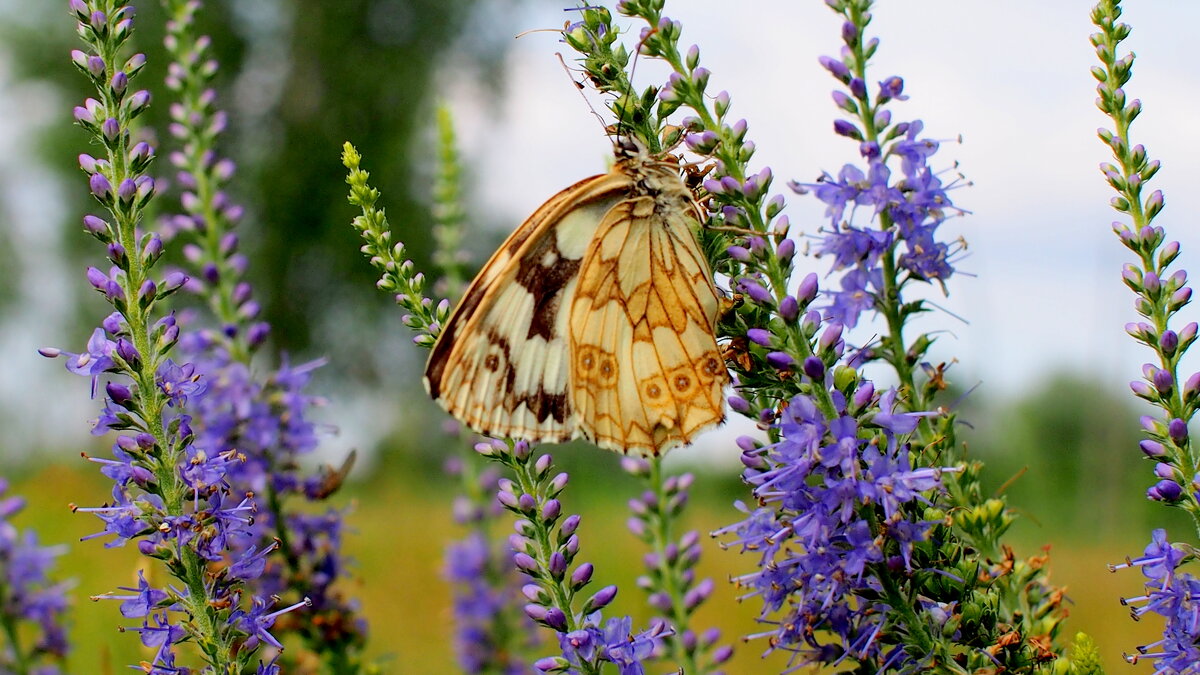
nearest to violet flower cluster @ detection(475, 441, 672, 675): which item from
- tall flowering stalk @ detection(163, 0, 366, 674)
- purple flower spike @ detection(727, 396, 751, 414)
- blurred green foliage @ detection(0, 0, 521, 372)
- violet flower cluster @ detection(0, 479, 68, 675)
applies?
purple flower spike @ detection(727, 396, 751, 414)

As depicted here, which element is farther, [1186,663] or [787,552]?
[787,552]

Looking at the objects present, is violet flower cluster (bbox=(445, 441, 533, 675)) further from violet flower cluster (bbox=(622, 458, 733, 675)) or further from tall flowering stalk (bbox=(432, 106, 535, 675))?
violet flower cluster (bbox=(622, 458, 733, 675))

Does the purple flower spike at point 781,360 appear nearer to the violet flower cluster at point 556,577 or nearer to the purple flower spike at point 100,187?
the violet flower cluster at point 556,577

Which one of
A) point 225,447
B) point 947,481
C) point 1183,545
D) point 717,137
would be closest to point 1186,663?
point 1183,545

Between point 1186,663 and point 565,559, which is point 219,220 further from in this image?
point 1186,663

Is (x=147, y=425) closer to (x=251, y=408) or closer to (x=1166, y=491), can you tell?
(x=251, y=408)

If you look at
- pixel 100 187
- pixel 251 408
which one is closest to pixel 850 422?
pixel 100 187
